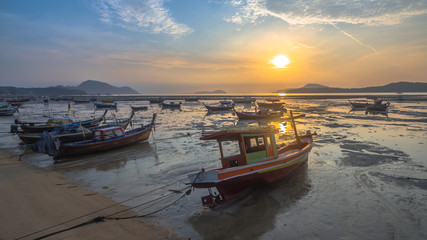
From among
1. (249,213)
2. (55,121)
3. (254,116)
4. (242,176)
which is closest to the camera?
(249,213)

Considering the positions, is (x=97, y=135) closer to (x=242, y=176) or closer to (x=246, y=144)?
(x=246, y=144)

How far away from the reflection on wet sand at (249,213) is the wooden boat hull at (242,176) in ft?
1.59

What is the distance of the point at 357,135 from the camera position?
23.3 meters

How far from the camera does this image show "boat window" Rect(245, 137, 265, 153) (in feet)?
33.2

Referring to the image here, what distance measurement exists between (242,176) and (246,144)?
5.31 ft

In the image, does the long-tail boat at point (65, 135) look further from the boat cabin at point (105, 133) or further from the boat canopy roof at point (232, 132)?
the boat canopy roof at point (232, 132)

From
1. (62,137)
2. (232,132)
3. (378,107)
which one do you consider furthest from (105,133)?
(378,107)

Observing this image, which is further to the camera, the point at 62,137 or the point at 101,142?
the point at 62,137

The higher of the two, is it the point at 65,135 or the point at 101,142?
the point at 65,135

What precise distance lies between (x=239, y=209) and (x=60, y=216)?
22.2 ft

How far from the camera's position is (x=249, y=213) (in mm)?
8641

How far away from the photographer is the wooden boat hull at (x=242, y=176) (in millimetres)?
8562

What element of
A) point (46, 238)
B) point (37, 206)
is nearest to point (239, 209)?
point (46, 238)

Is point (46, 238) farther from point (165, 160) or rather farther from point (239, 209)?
point (165, 160)
